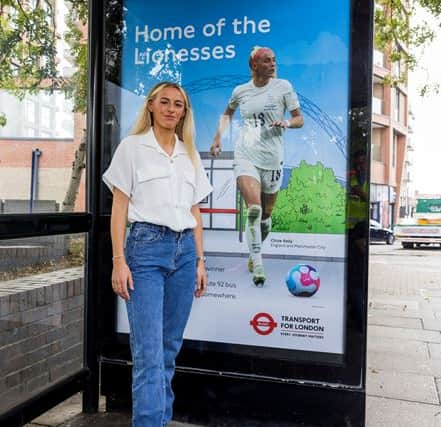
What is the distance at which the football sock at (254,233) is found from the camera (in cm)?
308

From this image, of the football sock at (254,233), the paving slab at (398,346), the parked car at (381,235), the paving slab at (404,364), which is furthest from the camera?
the parked car at (381,235)

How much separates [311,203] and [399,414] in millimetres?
1687

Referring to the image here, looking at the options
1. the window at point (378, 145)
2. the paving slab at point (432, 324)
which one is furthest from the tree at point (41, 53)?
the window at point (378, 145)

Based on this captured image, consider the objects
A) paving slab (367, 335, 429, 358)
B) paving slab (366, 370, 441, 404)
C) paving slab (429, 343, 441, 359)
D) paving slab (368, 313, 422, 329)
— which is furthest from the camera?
paving slab (368, 313, 422, 329)

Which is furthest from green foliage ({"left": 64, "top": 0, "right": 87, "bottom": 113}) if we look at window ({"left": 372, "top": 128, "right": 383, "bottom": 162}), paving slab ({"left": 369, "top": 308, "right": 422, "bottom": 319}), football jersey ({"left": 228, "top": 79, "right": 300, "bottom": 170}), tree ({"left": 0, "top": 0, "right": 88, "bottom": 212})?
window ({"left": 372, "top": 128, "right": 383, "bottom": 162})

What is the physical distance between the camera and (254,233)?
3.09 meters

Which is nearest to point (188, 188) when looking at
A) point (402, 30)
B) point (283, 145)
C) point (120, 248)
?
point (120, 248)

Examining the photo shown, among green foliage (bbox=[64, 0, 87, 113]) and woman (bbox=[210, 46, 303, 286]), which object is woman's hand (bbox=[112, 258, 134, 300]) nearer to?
woman (bbox=[210, 46, 303, 286])

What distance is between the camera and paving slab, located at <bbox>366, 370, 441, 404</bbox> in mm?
3871

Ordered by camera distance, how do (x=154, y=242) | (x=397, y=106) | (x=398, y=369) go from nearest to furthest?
1. (x=154, y=242)
2. (x=398, y=369)
3. (x=397, y=106)

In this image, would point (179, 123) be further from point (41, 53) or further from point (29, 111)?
point (41, 53)

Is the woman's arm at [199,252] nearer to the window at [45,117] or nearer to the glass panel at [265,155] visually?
the glass panel at [265,155]

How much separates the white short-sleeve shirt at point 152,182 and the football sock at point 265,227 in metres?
0.57

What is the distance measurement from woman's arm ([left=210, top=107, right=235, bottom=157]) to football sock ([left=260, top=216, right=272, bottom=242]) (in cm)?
50
